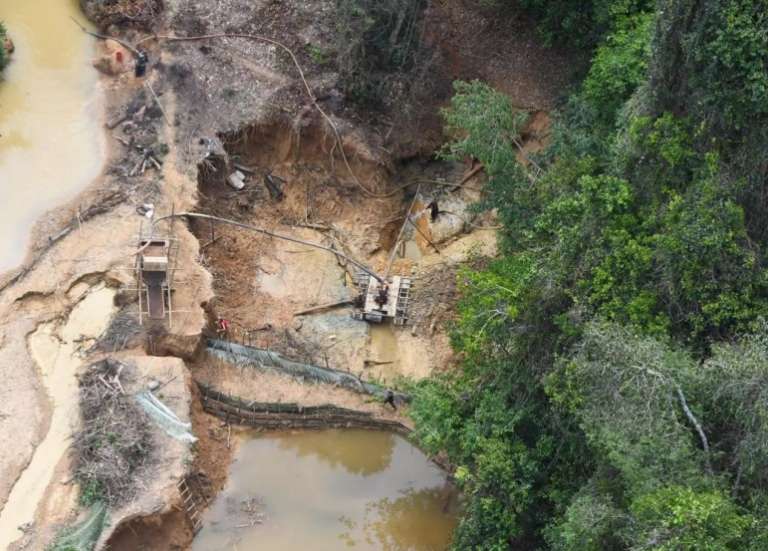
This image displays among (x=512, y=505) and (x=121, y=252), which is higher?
(x=121, y=252)

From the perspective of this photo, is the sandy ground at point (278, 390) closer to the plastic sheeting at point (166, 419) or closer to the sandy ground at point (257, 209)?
the sandy ground at point (257, 209)

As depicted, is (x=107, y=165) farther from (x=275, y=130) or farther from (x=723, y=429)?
(x=723, y=429)

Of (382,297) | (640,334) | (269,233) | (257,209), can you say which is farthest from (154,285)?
(640,334)

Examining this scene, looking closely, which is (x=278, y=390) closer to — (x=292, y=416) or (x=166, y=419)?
(x=292, y=416)

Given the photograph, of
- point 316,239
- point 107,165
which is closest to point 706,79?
point 316,239

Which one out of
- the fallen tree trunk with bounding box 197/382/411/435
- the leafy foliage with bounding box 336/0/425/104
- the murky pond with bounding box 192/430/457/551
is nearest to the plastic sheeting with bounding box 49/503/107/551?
the murky pond with bounding box 192/430/457/551

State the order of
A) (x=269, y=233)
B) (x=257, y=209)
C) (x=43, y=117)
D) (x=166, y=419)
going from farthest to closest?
1. (x=43, y=117)
2. (x=257, y=209)
3. (x=269, y=233)
4. (x=166, y=419)
